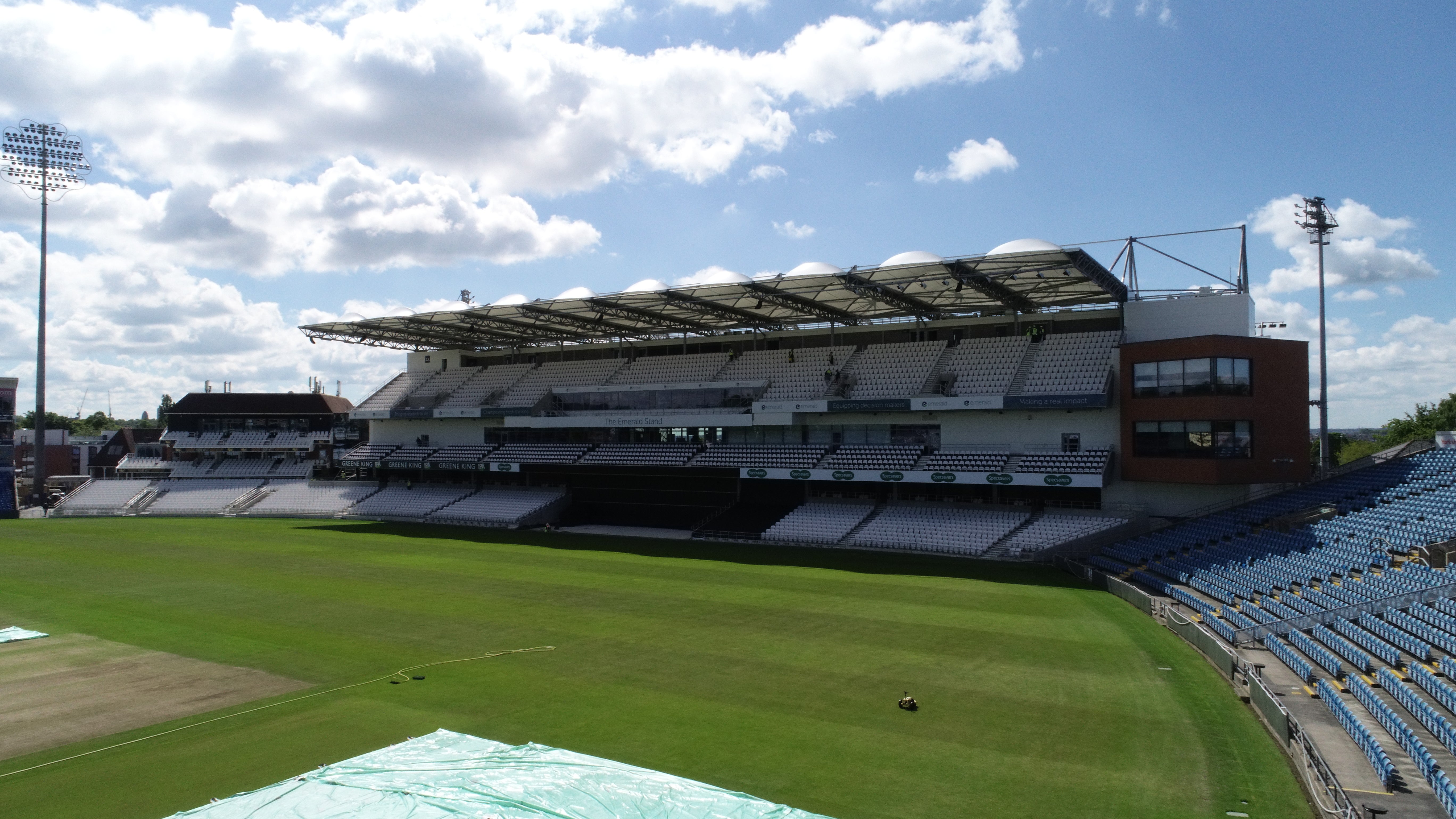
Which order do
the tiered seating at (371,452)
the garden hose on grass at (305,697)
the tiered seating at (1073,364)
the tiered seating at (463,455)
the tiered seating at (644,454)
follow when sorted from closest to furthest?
the garden hose on grass at (305,697), the tiered seating at (1073,364), the tiered seating at (644,454), the tiered seating at (463,455), the tiered seating at (371,452)

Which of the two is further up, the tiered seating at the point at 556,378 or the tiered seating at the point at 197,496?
the tiered seating at the point at 556,378

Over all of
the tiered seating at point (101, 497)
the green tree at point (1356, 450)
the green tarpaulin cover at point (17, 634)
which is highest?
the green tree at point (1356, 450)

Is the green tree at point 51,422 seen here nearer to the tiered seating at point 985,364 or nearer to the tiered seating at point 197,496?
the tiered seating at point 197,496

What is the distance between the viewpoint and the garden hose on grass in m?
15.5

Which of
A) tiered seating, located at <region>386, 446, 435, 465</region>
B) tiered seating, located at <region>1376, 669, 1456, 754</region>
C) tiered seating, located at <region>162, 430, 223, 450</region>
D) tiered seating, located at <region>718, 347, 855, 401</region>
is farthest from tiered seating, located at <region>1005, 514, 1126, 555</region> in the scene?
tiered seating, located at <region>162, 430, 223, 450</region>

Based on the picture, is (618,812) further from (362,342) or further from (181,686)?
(362,342)

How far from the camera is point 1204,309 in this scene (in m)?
39.9

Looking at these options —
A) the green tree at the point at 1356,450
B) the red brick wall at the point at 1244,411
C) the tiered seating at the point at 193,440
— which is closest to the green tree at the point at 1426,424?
the green tree at the point at 1356,450

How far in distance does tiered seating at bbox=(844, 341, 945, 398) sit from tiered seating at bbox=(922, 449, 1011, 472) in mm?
3950

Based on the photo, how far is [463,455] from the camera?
61.5 meters

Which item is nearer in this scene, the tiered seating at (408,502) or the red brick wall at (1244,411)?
the red brick wall at (1244,411)

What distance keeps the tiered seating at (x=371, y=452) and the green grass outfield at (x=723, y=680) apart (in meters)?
26.9

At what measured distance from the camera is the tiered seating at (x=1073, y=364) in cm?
4122

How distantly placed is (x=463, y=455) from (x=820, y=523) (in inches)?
1135
